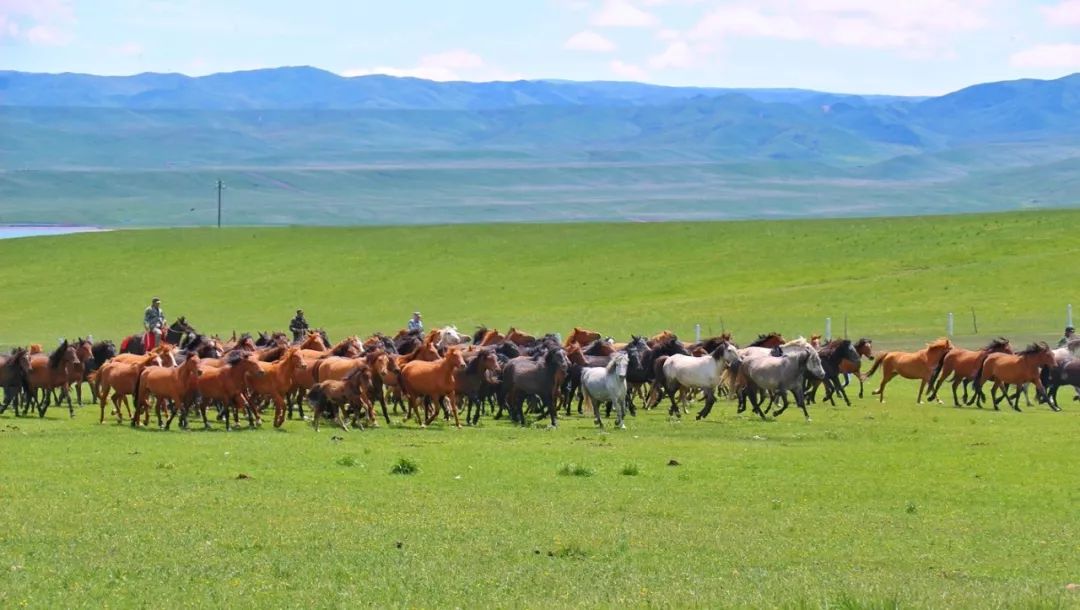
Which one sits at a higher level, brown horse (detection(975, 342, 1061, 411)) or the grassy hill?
the grassy hill

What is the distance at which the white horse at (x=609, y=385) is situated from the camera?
1129 inches

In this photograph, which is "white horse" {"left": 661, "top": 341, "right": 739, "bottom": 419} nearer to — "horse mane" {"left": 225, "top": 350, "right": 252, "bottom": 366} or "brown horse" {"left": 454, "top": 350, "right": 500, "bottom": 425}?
"brown horse" {"left": 454, "top": 350, "right": 500, "bottom": 425}

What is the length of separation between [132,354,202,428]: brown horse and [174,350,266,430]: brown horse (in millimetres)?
144

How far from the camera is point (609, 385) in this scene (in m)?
28.9

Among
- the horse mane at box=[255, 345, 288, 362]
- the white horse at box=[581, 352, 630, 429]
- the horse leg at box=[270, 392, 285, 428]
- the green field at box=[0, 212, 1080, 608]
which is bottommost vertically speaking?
the green field at box=[0, 212, 1080, 608]

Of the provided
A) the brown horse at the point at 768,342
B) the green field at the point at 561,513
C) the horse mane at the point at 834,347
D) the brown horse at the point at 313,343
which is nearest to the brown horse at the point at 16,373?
the green field at the point at 561,513

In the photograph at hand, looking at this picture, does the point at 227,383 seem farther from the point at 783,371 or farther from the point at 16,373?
the point at 783,371

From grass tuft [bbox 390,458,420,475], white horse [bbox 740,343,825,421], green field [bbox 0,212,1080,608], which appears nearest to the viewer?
green field [bbox 0,212,1080,608]

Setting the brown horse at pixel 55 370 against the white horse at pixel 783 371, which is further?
the brown horse at pixel 55 370

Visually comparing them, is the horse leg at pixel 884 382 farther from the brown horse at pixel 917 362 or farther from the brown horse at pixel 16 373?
the brown horse at pixel 16 373

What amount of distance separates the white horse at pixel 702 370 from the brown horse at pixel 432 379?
14.2 feet

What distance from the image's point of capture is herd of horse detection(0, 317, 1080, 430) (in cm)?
2833

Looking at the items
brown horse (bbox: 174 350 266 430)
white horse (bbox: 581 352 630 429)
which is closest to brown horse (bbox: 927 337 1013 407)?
white horse (bbox: 581 352 630 429)

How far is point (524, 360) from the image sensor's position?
99.8 ft
